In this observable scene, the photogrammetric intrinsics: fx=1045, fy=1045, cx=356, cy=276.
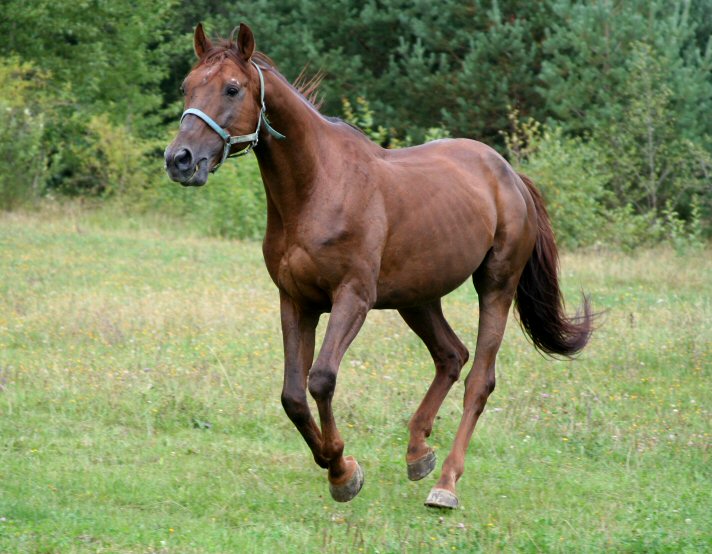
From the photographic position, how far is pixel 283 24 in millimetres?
27844

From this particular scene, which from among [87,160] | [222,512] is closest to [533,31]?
[87,160]

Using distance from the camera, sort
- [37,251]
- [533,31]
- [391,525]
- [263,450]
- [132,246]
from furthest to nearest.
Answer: [533,31] < [132,246] < [37,251] < [263,450] < [391,525]

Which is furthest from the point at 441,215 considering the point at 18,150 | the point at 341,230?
the point at 18,150

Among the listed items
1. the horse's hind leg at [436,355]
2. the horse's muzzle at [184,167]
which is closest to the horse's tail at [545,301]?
the horse's hind leg at [436,355]

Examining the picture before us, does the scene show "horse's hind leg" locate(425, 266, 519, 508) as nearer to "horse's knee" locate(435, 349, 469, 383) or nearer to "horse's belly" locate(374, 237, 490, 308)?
"horse's knee" locate(435, 349, 469, 383)

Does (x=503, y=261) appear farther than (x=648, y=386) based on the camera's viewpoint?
No

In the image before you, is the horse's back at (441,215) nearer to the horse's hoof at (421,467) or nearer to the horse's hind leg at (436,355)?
the horse's hind leg at (436,355)

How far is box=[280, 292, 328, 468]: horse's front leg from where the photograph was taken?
5555mm

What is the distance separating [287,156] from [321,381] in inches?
47.4

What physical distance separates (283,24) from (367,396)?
70.7 ft

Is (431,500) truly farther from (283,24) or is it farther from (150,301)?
(283,24)

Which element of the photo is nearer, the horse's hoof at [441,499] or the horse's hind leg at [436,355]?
the horse's hoof at [441,499]

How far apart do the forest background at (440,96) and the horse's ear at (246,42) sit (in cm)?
1293

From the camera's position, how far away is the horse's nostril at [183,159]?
16.1ft
